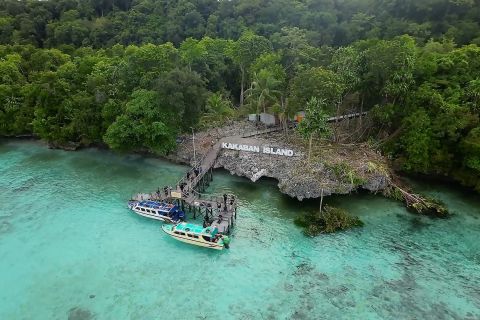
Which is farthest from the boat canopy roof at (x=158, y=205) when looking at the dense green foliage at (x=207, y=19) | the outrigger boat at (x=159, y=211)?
the dense green foliage at (x=207, y=19)

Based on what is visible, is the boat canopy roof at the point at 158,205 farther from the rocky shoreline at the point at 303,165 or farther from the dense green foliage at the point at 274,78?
the dense green foliage at the point at 274,78

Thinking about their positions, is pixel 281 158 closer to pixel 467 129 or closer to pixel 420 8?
pixel 467 129

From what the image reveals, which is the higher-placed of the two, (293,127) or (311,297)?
(293,127)

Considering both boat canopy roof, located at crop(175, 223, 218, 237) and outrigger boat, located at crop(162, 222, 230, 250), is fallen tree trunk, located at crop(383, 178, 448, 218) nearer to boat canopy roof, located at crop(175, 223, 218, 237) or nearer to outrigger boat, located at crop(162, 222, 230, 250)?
outrigger boat, located at crop(162, 222, 230, 250)

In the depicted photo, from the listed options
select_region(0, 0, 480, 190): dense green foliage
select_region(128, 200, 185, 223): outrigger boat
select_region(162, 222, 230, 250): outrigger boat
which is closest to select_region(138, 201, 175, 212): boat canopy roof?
select_region(128, 200, 185, 223): outrigger boat

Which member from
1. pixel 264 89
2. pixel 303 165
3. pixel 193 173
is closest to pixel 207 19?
pixel 264 89

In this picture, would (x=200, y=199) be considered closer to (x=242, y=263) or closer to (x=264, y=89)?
(x=242, y=263)

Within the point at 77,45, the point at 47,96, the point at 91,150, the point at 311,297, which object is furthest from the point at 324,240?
the point at 77,45
